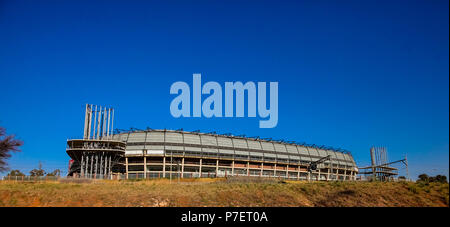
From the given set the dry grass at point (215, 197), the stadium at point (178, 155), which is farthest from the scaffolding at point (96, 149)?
the dry grass at point (215, 197)

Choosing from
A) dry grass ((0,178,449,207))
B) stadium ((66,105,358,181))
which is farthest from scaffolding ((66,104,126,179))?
dry grass ((0,178,449,207))

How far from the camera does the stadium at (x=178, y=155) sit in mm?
71312

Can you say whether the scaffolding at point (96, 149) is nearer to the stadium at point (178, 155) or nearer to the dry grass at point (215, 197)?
the stadium at point (178, 155)

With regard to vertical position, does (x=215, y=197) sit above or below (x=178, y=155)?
below

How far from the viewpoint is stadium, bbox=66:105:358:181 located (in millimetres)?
71312

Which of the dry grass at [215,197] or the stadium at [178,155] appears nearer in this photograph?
the dry grass at [215,197]

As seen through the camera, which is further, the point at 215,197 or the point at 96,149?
the point at 96,149

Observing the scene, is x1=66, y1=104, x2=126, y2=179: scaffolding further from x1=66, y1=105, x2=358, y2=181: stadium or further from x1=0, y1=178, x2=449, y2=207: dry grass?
x1=0, y1=178, x2=449, y2=207: dry grass

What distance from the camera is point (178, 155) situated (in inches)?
3145
